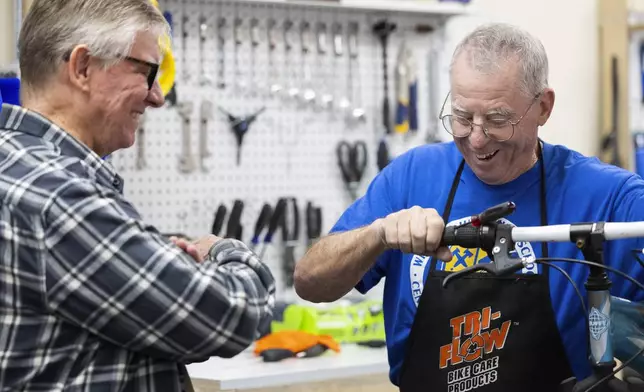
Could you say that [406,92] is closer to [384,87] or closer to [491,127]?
[384,87]

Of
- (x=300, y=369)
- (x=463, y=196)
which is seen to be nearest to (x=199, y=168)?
(x=300, y=369)

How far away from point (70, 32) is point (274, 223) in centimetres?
213

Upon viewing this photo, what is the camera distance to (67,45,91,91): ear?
4.56ft

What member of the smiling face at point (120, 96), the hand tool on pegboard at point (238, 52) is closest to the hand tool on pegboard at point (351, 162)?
the hand tool on pegboard at point (238, 52)

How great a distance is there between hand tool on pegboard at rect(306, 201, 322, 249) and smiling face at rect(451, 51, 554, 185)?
1659 mm

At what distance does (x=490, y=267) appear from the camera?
150 centimetres

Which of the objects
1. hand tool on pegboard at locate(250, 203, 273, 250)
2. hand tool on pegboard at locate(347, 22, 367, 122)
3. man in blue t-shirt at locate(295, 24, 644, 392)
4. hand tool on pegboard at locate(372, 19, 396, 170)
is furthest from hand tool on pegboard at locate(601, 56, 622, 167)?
man in blue t-shirt at locate(295, 24, 644, 392)

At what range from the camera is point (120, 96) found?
1456mm

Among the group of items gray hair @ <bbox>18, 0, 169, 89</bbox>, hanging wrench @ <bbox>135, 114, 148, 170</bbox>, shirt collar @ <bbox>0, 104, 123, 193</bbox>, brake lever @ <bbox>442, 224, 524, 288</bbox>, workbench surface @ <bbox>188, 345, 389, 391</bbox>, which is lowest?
workbench surface @ <bbox>188, 345, 389, 391</bbox>

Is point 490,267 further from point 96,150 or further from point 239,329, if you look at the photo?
point 96,150

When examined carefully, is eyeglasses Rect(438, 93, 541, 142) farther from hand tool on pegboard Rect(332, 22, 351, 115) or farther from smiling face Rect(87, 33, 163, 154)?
hand tool on pegboard Rect(332, 22, 351, 115)

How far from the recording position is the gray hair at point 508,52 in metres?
1.86

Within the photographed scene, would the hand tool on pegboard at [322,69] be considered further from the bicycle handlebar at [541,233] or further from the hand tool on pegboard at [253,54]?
the bicycle handlebar at [541,233]

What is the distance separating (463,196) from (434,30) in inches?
78.6
